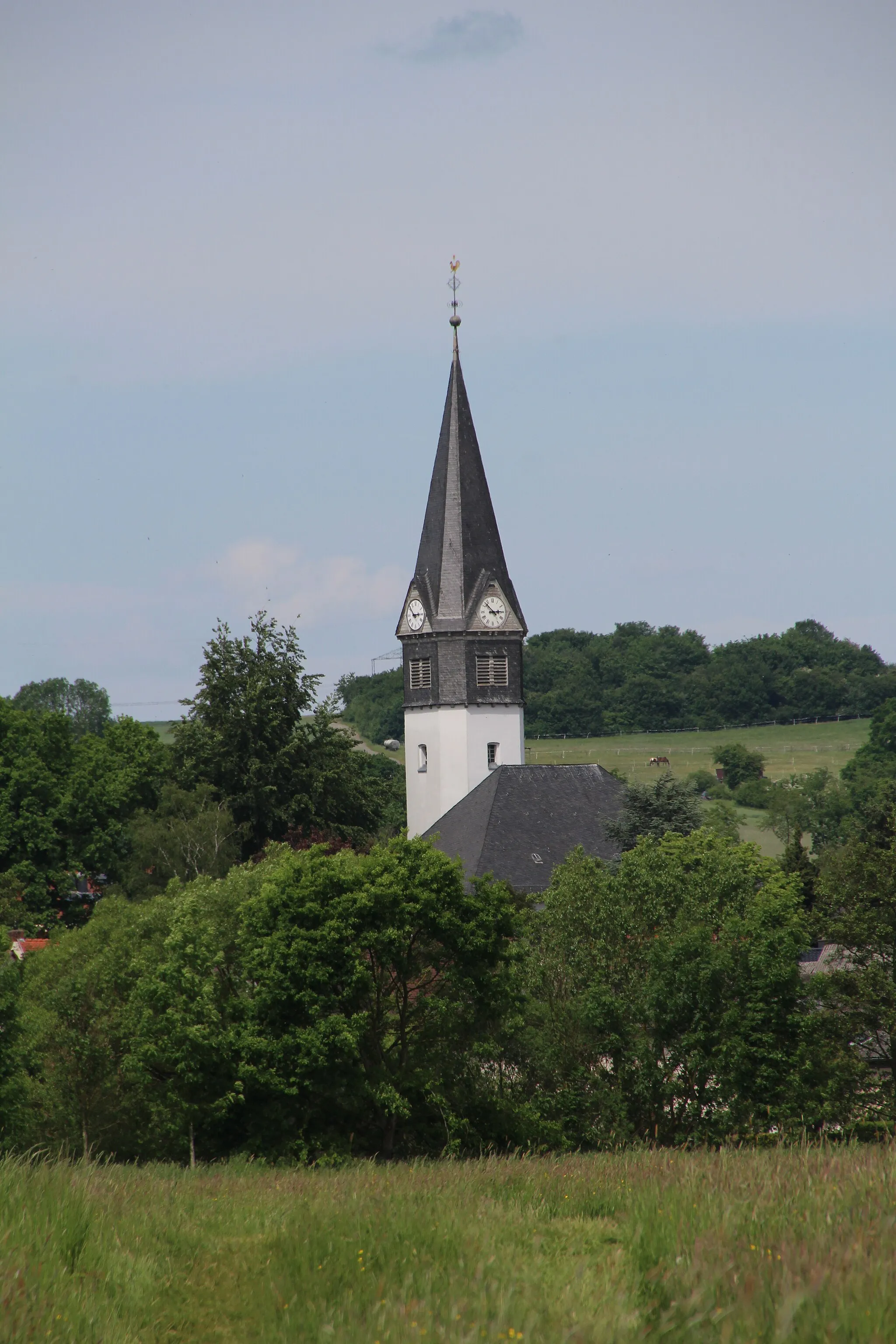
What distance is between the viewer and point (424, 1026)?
25969 millimetres

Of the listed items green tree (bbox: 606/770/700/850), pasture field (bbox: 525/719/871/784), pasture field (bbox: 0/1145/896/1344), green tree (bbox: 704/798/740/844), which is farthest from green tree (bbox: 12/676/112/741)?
pasture field (bbox: 0/1145/896/1344)

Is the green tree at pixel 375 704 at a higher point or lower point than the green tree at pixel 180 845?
higher

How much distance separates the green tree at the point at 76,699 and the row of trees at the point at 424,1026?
452 feet

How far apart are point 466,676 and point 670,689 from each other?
329 feet

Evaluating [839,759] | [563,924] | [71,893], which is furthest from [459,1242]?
[839,759]

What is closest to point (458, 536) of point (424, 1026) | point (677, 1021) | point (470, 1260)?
point (677, 1021)

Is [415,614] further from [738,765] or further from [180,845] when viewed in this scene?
[738,765]

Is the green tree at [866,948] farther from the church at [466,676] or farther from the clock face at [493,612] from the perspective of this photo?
the clock face at [493,612]

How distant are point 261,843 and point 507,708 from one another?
10.9 meters

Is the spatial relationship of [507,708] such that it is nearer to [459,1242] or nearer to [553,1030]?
[553,1030]

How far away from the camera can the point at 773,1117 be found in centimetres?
2602

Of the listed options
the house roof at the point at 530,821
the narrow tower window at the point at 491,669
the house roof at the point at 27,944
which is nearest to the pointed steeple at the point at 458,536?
the narrow tower window at the point at 491,669

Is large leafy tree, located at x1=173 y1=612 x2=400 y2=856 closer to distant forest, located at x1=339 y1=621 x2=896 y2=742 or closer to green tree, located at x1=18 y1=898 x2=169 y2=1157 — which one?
green tree, located at x1=18 y1=898 x2=169 y2=1157

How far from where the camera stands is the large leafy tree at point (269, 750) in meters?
54.1
